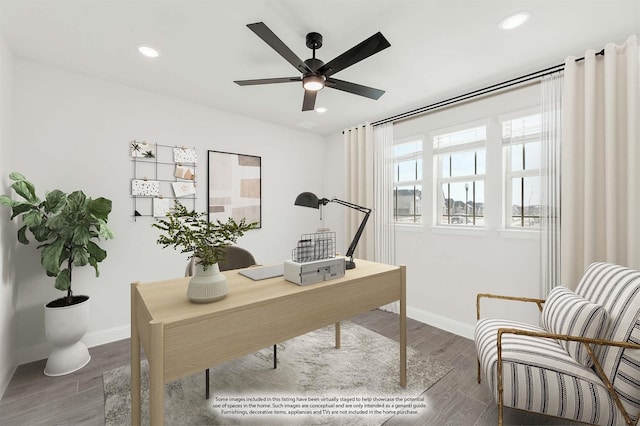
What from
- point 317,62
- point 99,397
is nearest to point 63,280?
point 99,397

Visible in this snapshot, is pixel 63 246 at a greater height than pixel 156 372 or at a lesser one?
greater

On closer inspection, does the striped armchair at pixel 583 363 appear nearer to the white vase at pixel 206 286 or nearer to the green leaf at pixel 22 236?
the white vase at pixel 206 286

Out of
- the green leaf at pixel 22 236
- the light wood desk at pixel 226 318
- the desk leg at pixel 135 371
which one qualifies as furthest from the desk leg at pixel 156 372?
the green leaf at pixel 22 236

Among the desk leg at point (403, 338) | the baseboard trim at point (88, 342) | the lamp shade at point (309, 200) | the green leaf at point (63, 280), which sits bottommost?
the baseboard trim at point (88, 342)

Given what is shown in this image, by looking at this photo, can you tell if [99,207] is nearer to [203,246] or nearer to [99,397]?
[99,397]

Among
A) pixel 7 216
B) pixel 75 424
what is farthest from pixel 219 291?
pixel 7 216

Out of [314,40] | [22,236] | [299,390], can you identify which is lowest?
[299,390]

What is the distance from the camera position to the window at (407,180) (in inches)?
Answer: 136

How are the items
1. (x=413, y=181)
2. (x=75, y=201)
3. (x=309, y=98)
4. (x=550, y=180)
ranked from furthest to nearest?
(x=413, y=181)
(x=550, y=180)
(x=75, y=201)
(x=309, y=98)

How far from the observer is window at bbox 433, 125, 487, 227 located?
114 inches

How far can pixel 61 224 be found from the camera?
2092 millimetres

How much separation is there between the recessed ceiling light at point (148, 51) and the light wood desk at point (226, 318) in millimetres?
1790

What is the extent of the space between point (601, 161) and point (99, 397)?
4065mm

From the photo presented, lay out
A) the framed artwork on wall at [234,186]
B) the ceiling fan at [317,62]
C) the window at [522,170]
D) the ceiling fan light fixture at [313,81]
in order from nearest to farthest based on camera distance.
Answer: the ceiling fan at [317,62], the ceiling fan light fixture at [313,81], the window at [522,170], the framed artwork on wall at [234,186]
